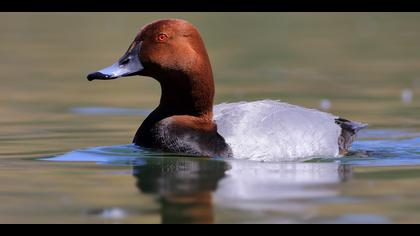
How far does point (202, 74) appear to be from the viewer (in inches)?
340

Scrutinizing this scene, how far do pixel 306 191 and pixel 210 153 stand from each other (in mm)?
1564

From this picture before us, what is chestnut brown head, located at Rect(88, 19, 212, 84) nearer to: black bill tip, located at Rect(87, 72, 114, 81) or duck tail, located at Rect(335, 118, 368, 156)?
black bill tip, located at Rect(87, 72, 114, 81)

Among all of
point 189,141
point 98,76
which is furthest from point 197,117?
point 98,76

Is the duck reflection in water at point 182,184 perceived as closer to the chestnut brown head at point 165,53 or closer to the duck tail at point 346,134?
the chestnut brown head at point 165,53

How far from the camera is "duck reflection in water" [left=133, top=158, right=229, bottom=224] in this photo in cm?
614

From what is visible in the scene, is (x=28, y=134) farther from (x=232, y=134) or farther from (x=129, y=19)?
(x=129, y=19)

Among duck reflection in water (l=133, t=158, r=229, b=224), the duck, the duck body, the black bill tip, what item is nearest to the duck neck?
the duck

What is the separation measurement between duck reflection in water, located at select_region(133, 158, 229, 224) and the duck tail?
1370 mm

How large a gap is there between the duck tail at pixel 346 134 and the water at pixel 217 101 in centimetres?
16

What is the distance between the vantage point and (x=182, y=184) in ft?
23.5

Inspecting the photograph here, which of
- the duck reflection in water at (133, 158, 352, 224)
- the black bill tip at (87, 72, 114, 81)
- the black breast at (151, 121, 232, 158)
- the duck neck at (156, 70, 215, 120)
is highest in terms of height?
the black bill tip at (87, 72, 114, 81)

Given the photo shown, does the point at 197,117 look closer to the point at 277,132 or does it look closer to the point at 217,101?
the point at 277,132

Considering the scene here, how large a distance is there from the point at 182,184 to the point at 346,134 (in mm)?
2476
